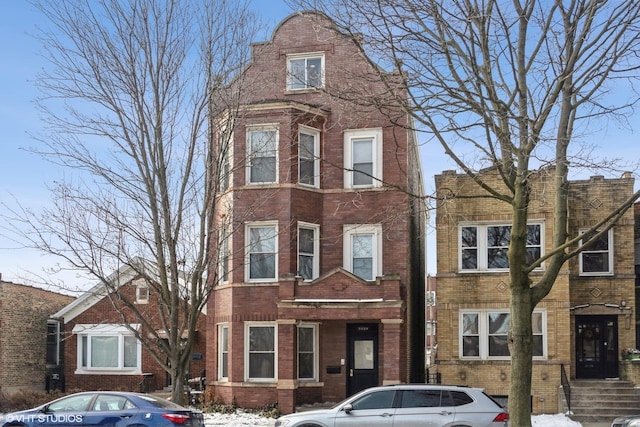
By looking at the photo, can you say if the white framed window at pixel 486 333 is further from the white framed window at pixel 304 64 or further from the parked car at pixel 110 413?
the parked car at pixel 110 413

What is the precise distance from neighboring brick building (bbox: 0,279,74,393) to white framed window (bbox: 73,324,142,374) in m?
1.57

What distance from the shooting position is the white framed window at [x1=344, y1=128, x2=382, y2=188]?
25047 mm

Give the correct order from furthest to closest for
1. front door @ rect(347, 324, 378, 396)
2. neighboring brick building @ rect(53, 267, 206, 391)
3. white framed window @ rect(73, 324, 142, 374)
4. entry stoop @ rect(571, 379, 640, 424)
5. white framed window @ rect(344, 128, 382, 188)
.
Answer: white framed window @ rect(73, 324, 142, 374) → neighboring brick building @ rect(53, 267, 206, 391) → white framed window @ rect(344, 128, 382, 188) → front door @ rect(347, 324, 378, 396) → entry stoop @ rect(571, 379, 640, 424)

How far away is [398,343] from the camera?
22.5 m

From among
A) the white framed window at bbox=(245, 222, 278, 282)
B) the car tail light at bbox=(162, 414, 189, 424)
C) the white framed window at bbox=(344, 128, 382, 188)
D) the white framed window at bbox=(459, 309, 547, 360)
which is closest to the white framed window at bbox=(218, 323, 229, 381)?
the white framed window at bbox=(245, 222, 278, 282)

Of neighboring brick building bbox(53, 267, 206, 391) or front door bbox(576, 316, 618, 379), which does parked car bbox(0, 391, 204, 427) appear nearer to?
neighboring brick building bbox(53, 267, 206, 391)

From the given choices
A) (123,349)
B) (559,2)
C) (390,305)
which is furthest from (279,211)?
(559,2)

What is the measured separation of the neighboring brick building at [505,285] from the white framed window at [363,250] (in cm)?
203

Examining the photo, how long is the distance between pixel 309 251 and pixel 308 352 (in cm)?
316

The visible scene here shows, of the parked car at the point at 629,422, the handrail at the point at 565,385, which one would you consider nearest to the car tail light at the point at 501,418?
the parked car at the point at 629,422

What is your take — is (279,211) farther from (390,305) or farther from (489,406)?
(489,406)

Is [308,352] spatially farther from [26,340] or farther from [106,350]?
[26,340]

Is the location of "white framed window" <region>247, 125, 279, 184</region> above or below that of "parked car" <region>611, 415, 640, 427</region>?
above

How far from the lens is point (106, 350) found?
2891 cm
